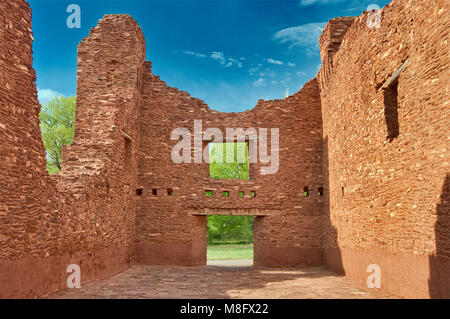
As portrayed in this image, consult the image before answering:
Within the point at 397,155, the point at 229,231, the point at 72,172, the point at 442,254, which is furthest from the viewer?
the point at 229,231

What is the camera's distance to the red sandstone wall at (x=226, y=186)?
566 inches

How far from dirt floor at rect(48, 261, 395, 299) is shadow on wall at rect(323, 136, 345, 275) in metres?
0.31

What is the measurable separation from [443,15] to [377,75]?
107 inches

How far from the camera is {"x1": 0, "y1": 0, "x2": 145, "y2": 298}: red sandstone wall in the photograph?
6727 millimetres

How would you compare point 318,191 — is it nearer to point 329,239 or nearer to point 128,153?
point 329,239

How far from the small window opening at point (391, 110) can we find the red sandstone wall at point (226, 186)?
6088 millimetres

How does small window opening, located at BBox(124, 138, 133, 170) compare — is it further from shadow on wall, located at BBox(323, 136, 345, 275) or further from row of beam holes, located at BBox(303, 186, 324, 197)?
shadow on wall, located at BBox(323, 136, 345, 275)

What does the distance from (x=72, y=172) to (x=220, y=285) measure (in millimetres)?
4599

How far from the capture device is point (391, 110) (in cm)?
884

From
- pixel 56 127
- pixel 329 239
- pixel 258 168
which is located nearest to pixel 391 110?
pixel 329 239

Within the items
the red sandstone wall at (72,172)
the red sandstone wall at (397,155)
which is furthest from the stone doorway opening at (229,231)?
the red sandstone wall at (397,155)

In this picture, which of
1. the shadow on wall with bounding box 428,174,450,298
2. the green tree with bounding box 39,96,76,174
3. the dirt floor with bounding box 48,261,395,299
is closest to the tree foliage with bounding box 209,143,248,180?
the green tree with bounding box 39,96,76,174

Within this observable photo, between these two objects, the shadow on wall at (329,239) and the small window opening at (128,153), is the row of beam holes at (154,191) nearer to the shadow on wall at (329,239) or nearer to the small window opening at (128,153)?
the small window opening at (128,153)

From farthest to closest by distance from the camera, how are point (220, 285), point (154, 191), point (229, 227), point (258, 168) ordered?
point (229, 227)
point (258, 168)
point (154, 191)
point (220, 285)
